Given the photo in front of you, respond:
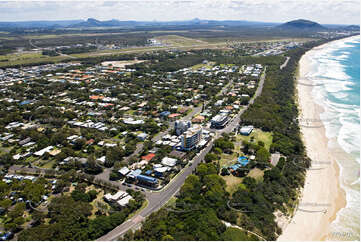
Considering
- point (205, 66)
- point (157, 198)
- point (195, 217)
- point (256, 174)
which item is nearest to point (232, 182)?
point (256, 174)

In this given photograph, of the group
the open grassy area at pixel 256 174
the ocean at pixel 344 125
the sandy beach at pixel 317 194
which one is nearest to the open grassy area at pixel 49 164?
the open grassy area at pixel 256 174

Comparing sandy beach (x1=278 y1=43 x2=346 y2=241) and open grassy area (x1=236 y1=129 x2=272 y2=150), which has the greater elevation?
open grassy area (x1=236 y1=129 x2=272 y2=150)

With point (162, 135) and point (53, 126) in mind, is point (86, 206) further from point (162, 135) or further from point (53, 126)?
point (53, 126)

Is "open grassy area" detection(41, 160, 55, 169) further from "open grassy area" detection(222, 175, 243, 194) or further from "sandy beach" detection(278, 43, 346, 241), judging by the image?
"sandy beach" detection(278, 43, 346, 241)

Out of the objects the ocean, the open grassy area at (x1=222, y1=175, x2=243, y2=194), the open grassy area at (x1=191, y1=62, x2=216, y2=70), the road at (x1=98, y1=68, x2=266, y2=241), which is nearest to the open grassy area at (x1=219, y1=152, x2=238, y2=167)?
the road at (x1=98, y1=68, x2=266, y2=241)

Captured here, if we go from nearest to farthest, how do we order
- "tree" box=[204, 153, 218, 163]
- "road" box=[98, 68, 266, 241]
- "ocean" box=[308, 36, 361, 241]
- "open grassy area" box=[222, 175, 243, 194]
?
"road" box=[98, 68, 266, 241] < "ocean" box=[308, 36, 361, 241] < "open grassy area" box=[222, 175, 243, 194] < "tree" box=[204, 153, 218, 163]

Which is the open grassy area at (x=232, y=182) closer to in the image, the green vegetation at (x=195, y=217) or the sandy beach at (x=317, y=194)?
the green vegetation at (x=195, y=217)

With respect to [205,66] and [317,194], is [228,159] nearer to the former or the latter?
[317,194]
